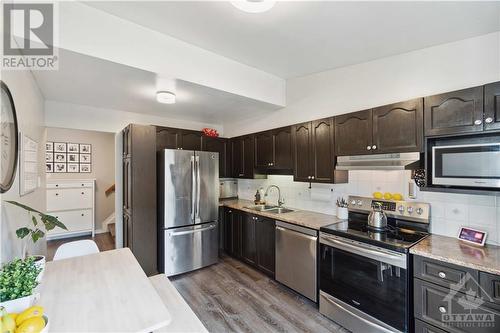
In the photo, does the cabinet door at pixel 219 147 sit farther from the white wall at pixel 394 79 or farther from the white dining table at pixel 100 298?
the white dining table at pixel 100 298

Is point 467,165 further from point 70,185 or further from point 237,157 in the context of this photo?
point 70,185

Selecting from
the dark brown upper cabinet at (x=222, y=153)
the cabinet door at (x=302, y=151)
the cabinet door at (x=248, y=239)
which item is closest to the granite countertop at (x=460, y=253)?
the cabinet door at (x=302, y=151)

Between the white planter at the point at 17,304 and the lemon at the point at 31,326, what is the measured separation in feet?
0.61

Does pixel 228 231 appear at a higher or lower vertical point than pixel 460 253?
lower

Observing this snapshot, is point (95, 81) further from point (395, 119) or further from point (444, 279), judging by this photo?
point (444, 279)

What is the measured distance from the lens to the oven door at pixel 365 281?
1819mm

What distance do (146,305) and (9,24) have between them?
2.06 m

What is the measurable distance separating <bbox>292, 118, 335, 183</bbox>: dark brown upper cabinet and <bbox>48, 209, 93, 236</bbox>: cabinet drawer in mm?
4779

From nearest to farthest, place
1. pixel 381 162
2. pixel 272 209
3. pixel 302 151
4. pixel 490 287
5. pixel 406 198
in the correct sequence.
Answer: pixel 490 287 → pixel 381 162 → pixel 406 198 → pixel 302 151 → pixel 272 209

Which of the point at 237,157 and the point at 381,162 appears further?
the point at 237,157

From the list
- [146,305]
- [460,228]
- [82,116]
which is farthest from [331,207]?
[82,116]

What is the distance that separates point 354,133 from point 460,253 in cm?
132

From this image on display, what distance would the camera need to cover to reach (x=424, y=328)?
5.62 ft

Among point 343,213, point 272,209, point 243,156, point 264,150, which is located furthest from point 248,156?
point 343,213
